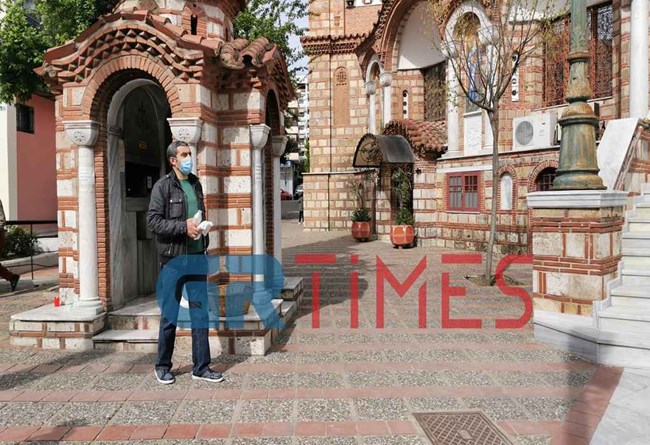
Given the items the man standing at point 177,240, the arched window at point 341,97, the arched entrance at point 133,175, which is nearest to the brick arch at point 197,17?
the arched entrance at point 133,175

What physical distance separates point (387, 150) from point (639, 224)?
957 centimetres

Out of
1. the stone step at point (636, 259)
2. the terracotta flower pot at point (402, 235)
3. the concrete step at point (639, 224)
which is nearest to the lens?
the stone step at point (636, 259)

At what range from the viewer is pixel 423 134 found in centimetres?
1628

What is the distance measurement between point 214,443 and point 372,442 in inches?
44.8

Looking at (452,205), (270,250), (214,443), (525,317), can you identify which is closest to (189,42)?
(270,250)

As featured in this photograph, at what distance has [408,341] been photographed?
229 inches

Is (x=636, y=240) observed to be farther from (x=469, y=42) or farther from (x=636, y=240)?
(x=469, y=42)

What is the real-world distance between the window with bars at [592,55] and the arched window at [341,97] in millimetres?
10548

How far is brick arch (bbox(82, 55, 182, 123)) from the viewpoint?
5.31m

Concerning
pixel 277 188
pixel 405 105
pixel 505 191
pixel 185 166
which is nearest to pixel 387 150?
pixel 405 105

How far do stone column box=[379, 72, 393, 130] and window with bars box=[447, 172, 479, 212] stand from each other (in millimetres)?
4396

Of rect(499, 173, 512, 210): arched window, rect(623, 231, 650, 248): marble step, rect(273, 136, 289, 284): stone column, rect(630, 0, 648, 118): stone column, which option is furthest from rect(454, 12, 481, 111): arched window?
rect(273, 136, 289, 284): stone column

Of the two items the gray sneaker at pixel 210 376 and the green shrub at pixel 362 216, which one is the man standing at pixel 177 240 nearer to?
the gray sneaker at pixel 210 376

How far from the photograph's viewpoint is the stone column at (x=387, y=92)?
1830cm
